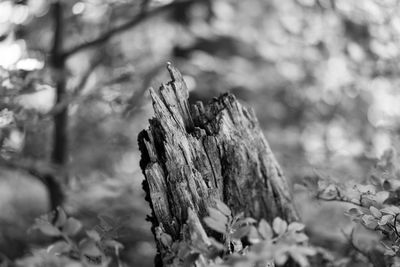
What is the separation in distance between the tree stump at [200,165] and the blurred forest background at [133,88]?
13 centimetres

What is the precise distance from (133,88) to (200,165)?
1.65 m

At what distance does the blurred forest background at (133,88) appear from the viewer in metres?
2.38

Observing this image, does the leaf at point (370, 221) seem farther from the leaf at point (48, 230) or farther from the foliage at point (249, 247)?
the leaf at point (48, 230)

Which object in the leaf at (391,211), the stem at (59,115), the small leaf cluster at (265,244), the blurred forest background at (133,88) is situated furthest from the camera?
the stem at (59,115)

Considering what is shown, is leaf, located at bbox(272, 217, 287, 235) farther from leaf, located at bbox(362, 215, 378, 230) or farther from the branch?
the branch

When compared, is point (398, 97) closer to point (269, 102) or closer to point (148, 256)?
point (148, 256)

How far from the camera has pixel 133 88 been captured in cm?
307

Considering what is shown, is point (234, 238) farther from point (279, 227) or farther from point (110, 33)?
point (110, 33)

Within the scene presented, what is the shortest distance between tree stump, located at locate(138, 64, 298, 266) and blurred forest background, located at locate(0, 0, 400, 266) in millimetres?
130

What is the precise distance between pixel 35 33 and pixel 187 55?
2.68 meters

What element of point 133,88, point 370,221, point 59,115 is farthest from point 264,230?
point 59,115

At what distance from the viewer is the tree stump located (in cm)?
139

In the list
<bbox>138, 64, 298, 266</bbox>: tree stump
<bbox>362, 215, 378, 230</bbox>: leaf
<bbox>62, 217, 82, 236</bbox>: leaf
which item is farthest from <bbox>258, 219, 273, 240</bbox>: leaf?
<bbox>62, 217, 82, 236</bbox>: leaf

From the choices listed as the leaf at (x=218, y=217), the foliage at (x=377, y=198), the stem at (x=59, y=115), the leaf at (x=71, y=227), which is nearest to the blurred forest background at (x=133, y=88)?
the stem at (x=59, y=115)
